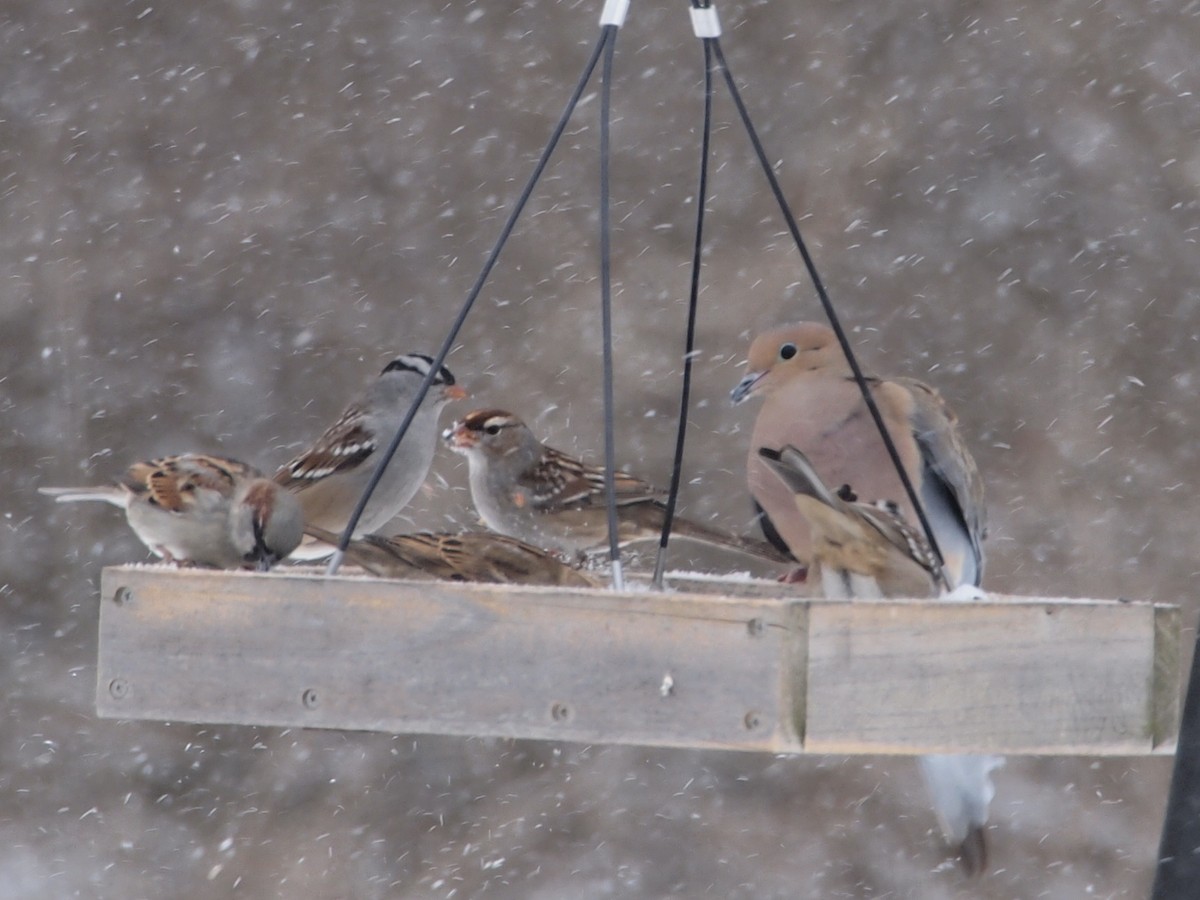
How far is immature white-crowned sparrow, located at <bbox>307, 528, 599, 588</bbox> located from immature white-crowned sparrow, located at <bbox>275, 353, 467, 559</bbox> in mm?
572

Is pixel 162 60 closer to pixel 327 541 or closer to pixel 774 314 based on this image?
pixel 774 314

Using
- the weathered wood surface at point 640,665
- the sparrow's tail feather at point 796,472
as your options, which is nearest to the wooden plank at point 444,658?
the weathered wood surface at point 640,665

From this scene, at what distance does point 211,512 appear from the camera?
2.64 meters

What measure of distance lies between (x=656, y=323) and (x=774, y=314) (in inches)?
17.9

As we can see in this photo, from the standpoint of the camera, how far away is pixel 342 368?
6.35 metres

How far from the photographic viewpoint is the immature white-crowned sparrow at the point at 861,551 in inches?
90.0

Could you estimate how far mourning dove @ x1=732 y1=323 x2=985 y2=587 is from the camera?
9.82 ft

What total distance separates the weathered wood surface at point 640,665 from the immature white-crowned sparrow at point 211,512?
1.48 ft

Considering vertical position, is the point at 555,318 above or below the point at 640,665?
below

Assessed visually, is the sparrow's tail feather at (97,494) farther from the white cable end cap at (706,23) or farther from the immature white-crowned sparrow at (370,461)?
the white cable end cap at (706,23)

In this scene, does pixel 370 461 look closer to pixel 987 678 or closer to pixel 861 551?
pixel 861 551

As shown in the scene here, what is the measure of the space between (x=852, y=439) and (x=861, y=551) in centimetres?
68

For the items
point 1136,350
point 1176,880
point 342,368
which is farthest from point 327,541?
point 1136,350

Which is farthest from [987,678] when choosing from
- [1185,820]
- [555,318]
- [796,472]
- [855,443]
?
[555,318]
